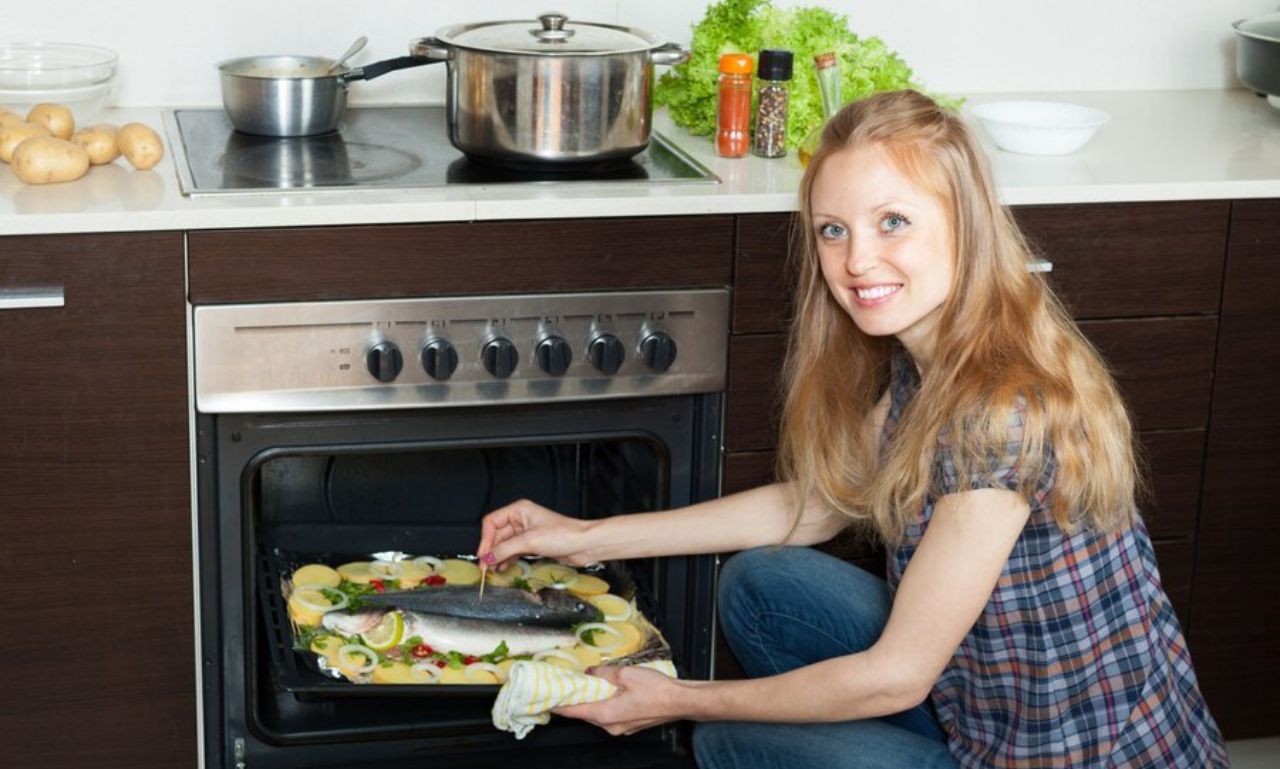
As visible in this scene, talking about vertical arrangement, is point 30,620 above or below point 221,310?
below

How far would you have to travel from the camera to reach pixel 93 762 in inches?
85.7

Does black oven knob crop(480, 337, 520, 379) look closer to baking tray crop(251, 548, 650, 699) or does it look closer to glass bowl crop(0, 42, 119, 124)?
baking tray crop(251, 548, 650, 699)

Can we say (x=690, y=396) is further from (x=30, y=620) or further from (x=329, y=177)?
(x=30, y=620)

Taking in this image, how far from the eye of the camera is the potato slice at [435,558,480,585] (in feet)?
7.55

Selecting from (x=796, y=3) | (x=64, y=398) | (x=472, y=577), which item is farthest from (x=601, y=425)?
(x=796, y=3)

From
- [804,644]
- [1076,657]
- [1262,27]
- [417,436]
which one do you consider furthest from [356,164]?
[1262,27]

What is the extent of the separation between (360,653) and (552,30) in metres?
0.79

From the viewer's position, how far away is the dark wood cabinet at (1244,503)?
2344mm

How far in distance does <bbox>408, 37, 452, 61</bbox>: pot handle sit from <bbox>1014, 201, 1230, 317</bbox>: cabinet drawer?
743 millimetres

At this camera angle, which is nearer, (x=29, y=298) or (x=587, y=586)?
(x=29, y=298)

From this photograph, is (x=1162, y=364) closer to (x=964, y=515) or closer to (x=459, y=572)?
(x=964, y=515)

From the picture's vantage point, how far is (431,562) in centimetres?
236

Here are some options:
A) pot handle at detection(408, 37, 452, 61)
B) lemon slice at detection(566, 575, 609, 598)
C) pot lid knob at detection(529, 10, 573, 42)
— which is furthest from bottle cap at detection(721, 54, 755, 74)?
lemon slice at detection(566, 575, 609, 598)

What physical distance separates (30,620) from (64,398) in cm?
28
